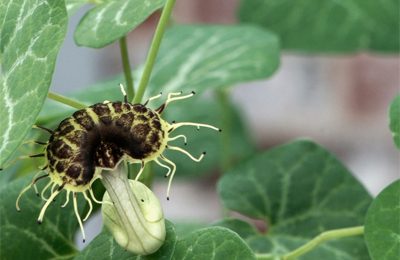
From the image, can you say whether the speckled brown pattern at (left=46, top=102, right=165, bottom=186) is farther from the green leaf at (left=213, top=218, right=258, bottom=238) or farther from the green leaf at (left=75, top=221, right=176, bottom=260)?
the green leaf at (left=213, top=218, right=258, bottom=238)

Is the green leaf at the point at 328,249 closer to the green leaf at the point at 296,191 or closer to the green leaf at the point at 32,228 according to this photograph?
the green leaf at the point at 296,191

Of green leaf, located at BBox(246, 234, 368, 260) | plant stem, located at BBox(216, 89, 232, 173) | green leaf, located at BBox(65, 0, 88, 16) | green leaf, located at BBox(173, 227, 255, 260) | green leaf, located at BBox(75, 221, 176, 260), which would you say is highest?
green leaf, located at BBox(65, 0, 88, 16)

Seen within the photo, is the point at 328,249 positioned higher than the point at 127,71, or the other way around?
the point at 127,71

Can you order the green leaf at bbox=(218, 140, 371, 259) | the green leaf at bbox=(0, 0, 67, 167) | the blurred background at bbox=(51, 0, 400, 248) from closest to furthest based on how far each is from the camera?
the green leaf at bbox=(0, 0, 67, 167) < the green leaf at bbox=(218, 140, 371, 259) < the blurred background at bbox=(51, 0, 400, 248)

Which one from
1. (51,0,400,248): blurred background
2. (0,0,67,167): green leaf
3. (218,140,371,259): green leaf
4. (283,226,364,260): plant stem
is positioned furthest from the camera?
(51,0,400,248): blurred background

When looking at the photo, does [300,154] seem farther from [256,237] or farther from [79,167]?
[79,167]

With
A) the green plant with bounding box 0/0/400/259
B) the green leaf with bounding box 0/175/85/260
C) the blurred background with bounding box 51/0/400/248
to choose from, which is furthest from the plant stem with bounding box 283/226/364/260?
the blurred background with bounding box 51/0/400/248

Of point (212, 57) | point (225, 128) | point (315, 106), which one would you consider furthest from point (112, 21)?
point (315, 106)

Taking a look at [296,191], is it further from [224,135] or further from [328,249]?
[224,135]
